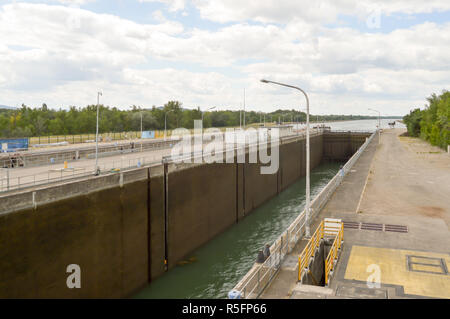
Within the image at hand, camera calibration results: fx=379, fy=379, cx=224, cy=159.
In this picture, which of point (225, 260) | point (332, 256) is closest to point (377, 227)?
point (332, 256)

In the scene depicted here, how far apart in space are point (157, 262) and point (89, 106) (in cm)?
9472

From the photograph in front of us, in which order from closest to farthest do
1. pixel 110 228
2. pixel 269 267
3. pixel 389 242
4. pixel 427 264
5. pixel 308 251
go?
pixel 269 267, pixel 308 251, pixel 427 264, pixel 110 228, pixel 389 242

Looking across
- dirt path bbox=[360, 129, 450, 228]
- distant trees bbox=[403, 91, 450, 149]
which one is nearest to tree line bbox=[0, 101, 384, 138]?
dirt path bbox=[360, 129, 450, 228]

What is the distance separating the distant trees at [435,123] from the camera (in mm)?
66062

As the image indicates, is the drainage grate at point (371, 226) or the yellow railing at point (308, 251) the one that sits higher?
the yellow railing at point (308, 251)

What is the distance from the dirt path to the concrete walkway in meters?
0.06

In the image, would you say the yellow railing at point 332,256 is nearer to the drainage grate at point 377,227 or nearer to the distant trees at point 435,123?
the drainage grate at point 377,227

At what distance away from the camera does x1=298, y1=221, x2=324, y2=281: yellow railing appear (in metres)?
13.2

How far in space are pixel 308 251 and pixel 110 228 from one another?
8837mm

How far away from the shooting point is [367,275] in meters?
13.9

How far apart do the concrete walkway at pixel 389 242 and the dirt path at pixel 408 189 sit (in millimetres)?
61

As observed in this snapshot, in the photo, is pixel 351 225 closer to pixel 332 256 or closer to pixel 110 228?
pixel 332 256

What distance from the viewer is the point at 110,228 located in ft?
56.6

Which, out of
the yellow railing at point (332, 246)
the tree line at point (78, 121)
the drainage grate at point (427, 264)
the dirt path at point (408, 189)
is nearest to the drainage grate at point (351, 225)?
the yellow railing at point (332, 246)
